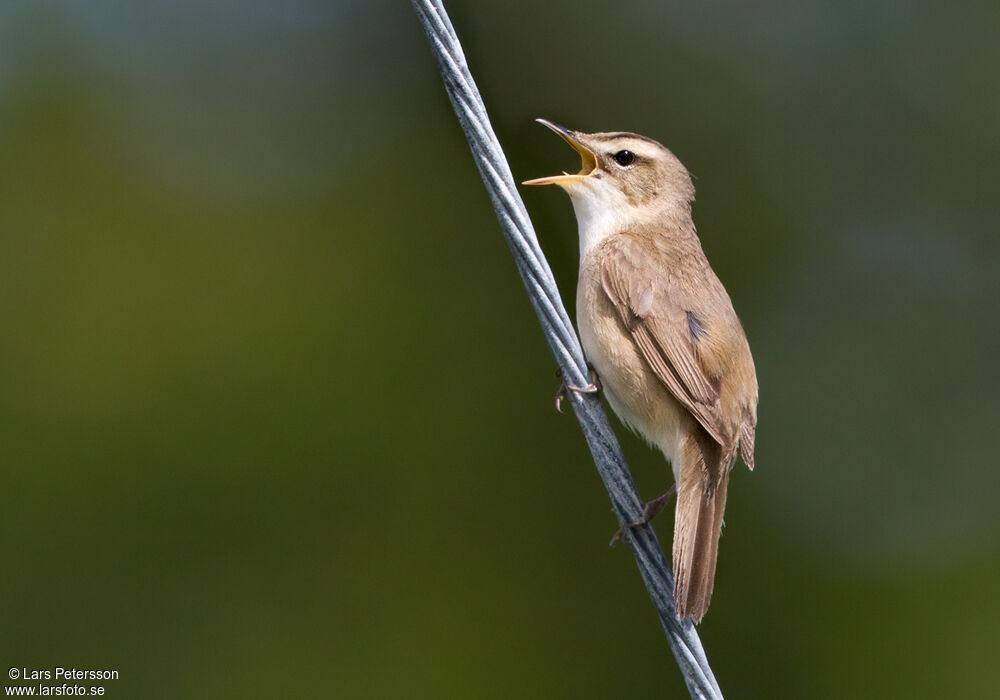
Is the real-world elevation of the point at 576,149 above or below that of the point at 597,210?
above

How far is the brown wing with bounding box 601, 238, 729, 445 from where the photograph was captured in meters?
3.29

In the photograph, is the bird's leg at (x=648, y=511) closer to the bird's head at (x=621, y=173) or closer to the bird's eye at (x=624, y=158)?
the bird's head at (x=621, y=173)

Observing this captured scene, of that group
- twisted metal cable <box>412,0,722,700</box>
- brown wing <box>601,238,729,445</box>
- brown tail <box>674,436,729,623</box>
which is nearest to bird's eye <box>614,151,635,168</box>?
brown wing <box>601,238,729,445</box>

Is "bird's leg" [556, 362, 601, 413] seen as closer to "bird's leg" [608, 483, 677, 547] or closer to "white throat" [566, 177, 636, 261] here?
"bird's leg" [608, 483, 677, 547]

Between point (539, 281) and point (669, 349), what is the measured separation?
0.83 m

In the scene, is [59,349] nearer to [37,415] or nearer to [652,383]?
[37,415]

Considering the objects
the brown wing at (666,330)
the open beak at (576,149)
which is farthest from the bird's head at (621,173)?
the brown wing at (666,330)

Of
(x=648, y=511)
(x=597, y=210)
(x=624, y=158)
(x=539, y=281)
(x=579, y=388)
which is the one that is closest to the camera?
(x=539, y=281)

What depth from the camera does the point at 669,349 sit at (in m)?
3.40

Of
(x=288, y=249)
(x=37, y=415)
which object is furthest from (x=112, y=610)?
(x=288, y=249)

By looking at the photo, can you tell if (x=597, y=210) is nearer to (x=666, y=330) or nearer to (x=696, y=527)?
(x=666, y=330)

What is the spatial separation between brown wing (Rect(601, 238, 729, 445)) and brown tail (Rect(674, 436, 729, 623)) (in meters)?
0.10

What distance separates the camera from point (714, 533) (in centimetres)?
307

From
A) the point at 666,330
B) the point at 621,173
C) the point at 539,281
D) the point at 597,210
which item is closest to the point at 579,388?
the point at 539,281
